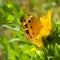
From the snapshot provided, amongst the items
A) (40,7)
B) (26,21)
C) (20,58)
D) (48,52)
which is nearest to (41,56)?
(48,52)

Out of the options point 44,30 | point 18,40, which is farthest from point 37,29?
point 18,40

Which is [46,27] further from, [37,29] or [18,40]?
[18,40]

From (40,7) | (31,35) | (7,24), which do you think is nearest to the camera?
(31,35)

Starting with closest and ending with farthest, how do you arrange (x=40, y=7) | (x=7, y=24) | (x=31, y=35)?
1. (x=31, y=35)
2. (x=7, y=24)
3. (x=40, y=7)

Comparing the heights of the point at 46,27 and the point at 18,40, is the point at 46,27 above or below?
above

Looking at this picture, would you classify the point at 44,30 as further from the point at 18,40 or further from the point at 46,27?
the point at 18,40

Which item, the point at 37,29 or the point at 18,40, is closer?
the point at 37,29

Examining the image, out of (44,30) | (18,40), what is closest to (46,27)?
(44,30)

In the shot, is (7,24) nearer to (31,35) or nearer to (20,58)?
(20,58)

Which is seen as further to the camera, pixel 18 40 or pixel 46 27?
pixel 18 40

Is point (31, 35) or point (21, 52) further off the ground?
point (31, 35)

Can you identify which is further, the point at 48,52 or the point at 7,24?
the point at 7,24
